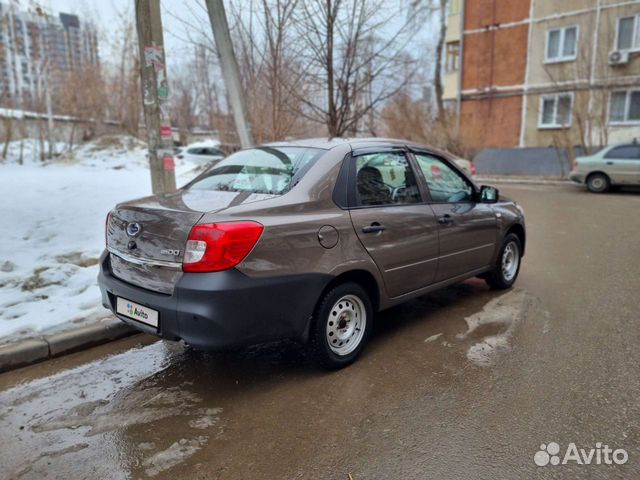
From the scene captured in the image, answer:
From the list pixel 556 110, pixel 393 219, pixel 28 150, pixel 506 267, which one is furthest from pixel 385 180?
pixel 556 110

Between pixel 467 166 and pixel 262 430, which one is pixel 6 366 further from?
pixel 467 166

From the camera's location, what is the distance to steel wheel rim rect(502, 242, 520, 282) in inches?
213

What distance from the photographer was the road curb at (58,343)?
3.54 m

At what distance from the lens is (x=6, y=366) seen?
3512 millimetres

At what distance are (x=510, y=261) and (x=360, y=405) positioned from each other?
324 cm

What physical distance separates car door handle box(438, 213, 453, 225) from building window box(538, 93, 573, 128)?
20249mm

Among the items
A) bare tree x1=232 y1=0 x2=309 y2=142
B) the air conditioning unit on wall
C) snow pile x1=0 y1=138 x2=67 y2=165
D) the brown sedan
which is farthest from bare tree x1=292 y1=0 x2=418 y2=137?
the air conditioning unit on wall

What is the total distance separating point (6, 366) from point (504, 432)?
11.4 ft

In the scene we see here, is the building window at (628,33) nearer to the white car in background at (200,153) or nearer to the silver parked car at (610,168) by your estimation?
the silver parked car at (610,168)

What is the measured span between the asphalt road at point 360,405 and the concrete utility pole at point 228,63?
4071mm

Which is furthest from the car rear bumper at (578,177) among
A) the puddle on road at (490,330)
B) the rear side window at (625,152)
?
the puddle on road at (490,330)

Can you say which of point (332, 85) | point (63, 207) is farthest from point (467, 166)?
point (63, 207)

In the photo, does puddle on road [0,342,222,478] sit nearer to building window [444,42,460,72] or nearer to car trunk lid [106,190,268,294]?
car trunk lid [106,190,268,294]

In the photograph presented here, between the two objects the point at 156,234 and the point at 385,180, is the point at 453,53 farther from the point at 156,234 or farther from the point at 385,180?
the point at 156,234
